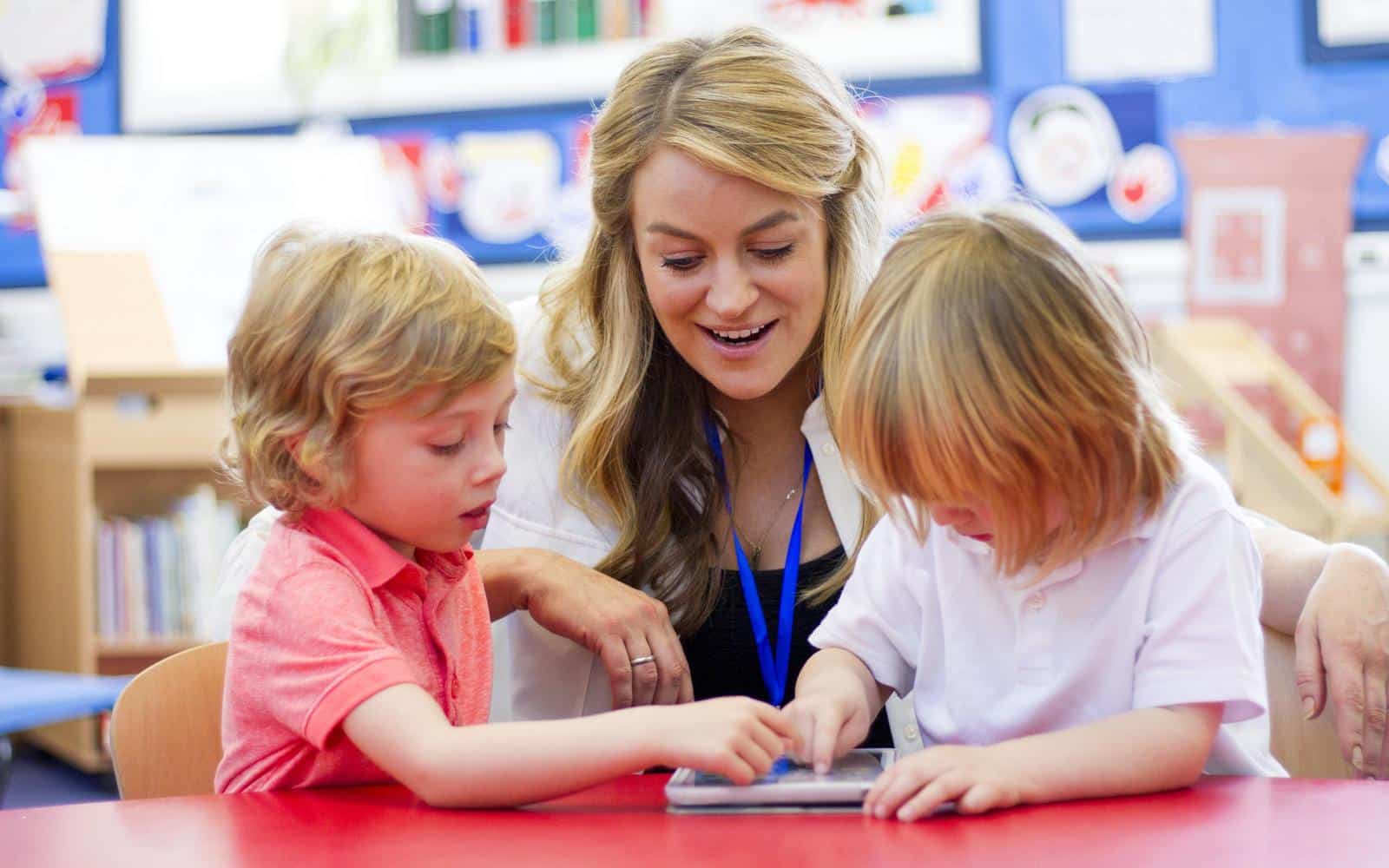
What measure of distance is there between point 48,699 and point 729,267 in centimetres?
172

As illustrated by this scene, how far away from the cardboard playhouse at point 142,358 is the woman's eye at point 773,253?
2150 millimetres

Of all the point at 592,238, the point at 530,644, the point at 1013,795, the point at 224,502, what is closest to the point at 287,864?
the point at 1013,795

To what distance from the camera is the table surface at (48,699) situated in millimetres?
2486

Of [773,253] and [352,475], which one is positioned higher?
[773,253]

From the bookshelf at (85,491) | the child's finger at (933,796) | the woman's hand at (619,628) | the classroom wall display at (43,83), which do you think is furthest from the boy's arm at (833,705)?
the classroom wall display at (43,83)

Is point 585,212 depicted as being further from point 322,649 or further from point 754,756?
point 754,756

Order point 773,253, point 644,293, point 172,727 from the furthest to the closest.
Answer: point 644,293 < point 773,253 < point 172,727

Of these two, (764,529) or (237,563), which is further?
(764,529)

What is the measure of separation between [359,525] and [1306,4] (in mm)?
2982

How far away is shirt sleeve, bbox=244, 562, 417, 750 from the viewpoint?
101 centimetres

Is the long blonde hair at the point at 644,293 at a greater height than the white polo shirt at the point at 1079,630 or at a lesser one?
greater

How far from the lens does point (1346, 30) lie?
3.39m

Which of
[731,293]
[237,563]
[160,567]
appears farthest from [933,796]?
[160,567]

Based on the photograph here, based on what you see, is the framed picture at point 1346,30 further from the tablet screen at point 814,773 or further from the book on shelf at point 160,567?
the tablet screen at point 814,773
